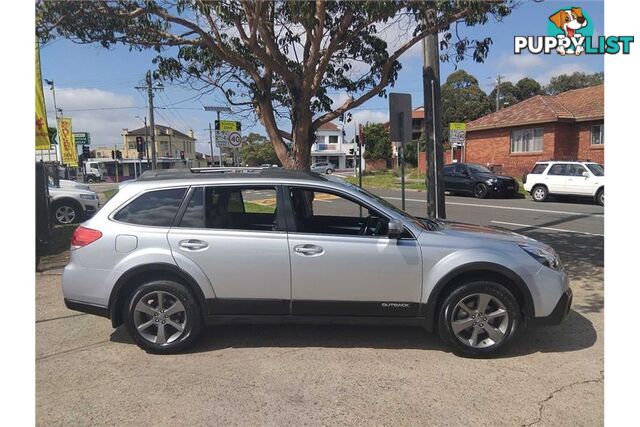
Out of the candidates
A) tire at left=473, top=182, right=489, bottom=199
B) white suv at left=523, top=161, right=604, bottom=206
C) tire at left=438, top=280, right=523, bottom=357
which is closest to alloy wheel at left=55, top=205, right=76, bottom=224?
tire at left=438, top=280, right=523, bottom=357

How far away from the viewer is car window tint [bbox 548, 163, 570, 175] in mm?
17828

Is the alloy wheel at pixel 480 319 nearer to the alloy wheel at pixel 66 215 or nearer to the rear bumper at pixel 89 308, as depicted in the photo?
the rear bumper at pixel 89 308

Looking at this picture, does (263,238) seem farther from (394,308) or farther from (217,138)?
(217,138)

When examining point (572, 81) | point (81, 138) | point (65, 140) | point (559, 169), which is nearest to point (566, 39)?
point (559, 169)

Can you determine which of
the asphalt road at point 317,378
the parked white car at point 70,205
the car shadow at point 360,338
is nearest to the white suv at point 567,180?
the asphalt road at point 317,378

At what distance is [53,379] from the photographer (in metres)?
3.85

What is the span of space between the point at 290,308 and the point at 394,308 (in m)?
0.93

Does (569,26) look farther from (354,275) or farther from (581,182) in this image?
(581,182)

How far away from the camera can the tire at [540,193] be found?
18.4 meters

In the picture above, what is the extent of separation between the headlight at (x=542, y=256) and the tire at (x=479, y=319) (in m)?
0.42

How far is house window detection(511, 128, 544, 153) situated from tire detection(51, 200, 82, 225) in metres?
23.1

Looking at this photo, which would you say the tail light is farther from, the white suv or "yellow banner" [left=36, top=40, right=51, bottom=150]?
the white suv

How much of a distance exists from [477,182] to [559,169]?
11.1 ft

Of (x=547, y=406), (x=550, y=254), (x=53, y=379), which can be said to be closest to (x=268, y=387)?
(x=53, y=379)
